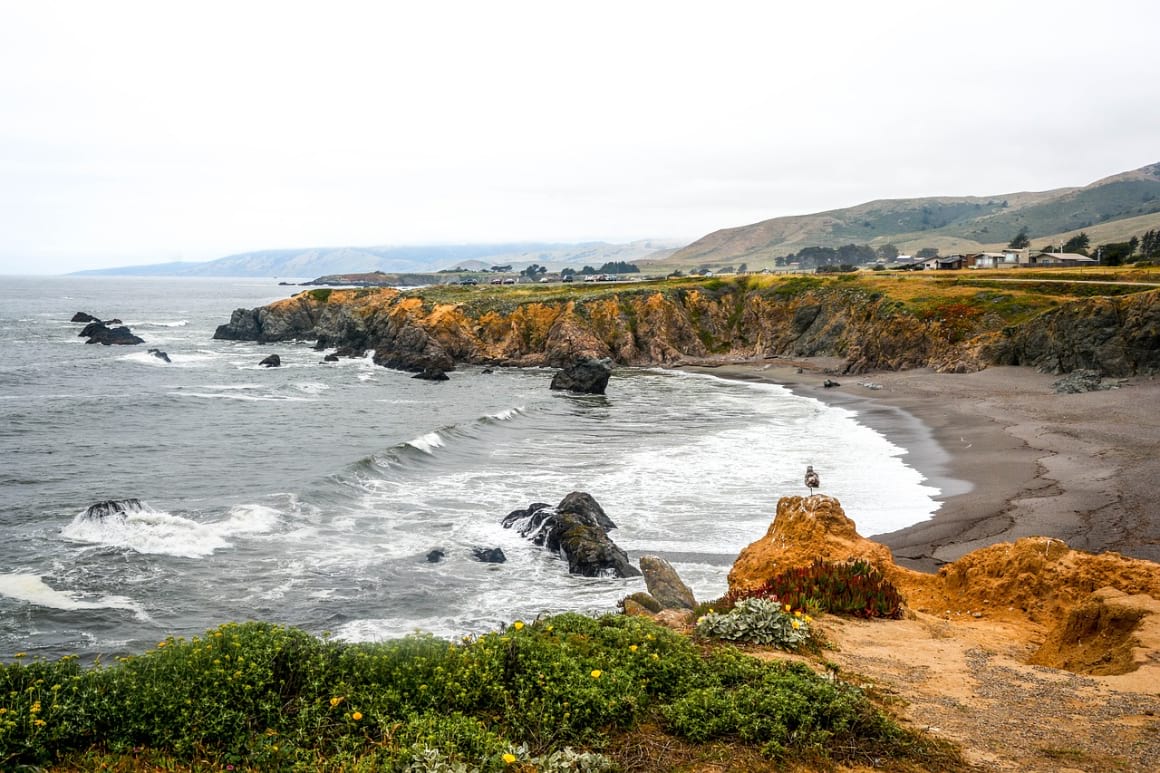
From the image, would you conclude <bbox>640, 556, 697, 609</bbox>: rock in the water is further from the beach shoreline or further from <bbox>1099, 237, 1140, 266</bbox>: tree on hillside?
<bbox>1099, 237, 1140, 266</bbox>: tree on hillside

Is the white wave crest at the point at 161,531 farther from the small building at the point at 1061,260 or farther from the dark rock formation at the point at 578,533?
the small building at the point at 1061,260

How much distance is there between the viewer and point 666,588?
51.4ft

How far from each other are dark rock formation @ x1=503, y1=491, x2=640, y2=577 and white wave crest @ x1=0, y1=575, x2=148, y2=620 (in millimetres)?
10546

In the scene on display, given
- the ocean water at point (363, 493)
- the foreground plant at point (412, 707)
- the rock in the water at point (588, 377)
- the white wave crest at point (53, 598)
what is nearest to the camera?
the foreground plant at point (412, 707)

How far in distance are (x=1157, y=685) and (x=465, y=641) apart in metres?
8.01

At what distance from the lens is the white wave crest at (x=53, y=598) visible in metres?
17.6

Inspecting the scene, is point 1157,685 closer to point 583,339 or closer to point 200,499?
point 200,499

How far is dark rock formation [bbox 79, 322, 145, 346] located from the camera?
86512 mm

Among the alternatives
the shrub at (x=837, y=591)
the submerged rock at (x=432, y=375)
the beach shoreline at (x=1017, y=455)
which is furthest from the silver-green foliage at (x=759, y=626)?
the submerged rock at (x=432, y=375)

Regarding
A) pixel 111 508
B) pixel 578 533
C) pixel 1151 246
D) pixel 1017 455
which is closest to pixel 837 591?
pixel 578 533

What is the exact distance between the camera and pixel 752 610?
33.3 ft

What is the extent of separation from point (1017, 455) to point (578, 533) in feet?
68.7

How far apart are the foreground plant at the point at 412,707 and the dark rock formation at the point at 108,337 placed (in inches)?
3671

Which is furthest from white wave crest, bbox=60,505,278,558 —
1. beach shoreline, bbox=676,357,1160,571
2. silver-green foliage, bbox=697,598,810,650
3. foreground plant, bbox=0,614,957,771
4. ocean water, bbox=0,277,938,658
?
beach shoreline, bbox=676,357,1160,571
